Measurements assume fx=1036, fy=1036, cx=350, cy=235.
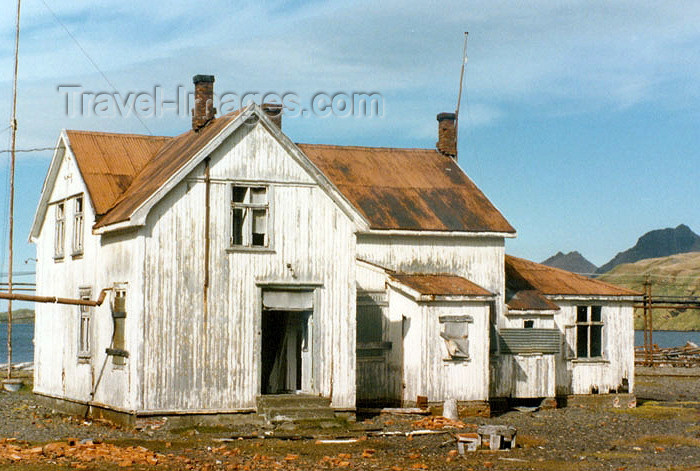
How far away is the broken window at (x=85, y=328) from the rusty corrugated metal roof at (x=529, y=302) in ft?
37.9

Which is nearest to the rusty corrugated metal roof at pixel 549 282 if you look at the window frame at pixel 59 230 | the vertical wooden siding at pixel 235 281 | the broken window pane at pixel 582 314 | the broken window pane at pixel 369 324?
the broken window pane at pixel 582 314

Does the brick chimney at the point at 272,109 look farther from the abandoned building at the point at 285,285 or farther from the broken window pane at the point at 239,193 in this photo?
the broken window pane at the point at 239,193

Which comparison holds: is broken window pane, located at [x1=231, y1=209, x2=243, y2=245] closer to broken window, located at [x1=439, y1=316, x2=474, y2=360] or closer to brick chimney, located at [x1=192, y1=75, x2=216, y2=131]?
brick chimney, located at [x1=192, y1=75, x2=216, y2=131]

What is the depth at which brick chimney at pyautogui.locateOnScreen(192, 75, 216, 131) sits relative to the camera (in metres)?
27.4

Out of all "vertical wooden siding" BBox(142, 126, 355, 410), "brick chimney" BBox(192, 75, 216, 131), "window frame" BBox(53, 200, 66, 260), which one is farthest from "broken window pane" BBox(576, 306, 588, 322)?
"window frame" BBox(53, 200, 66, 260)

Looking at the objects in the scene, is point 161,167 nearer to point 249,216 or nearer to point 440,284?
point 249,216

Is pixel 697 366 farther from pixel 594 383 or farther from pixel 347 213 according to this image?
pixel 347 213

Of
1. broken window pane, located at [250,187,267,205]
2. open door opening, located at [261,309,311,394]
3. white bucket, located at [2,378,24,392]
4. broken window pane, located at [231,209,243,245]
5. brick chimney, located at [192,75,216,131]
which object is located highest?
brick chimney, located at [192,75,216,131]

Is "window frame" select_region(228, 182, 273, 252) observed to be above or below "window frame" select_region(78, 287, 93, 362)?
above

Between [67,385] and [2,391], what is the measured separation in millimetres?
10054

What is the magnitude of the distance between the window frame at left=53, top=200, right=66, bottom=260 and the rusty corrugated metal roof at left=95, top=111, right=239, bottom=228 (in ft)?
9.57

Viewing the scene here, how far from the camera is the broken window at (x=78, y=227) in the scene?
27.2 meters

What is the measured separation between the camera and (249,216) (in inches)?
952

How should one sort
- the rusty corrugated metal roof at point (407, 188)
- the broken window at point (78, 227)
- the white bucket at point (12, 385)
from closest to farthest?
the broken window at point (78, 227) → the rusty corrugated metal roof at point (407, 188) → the white bucket at point (12, 385)
